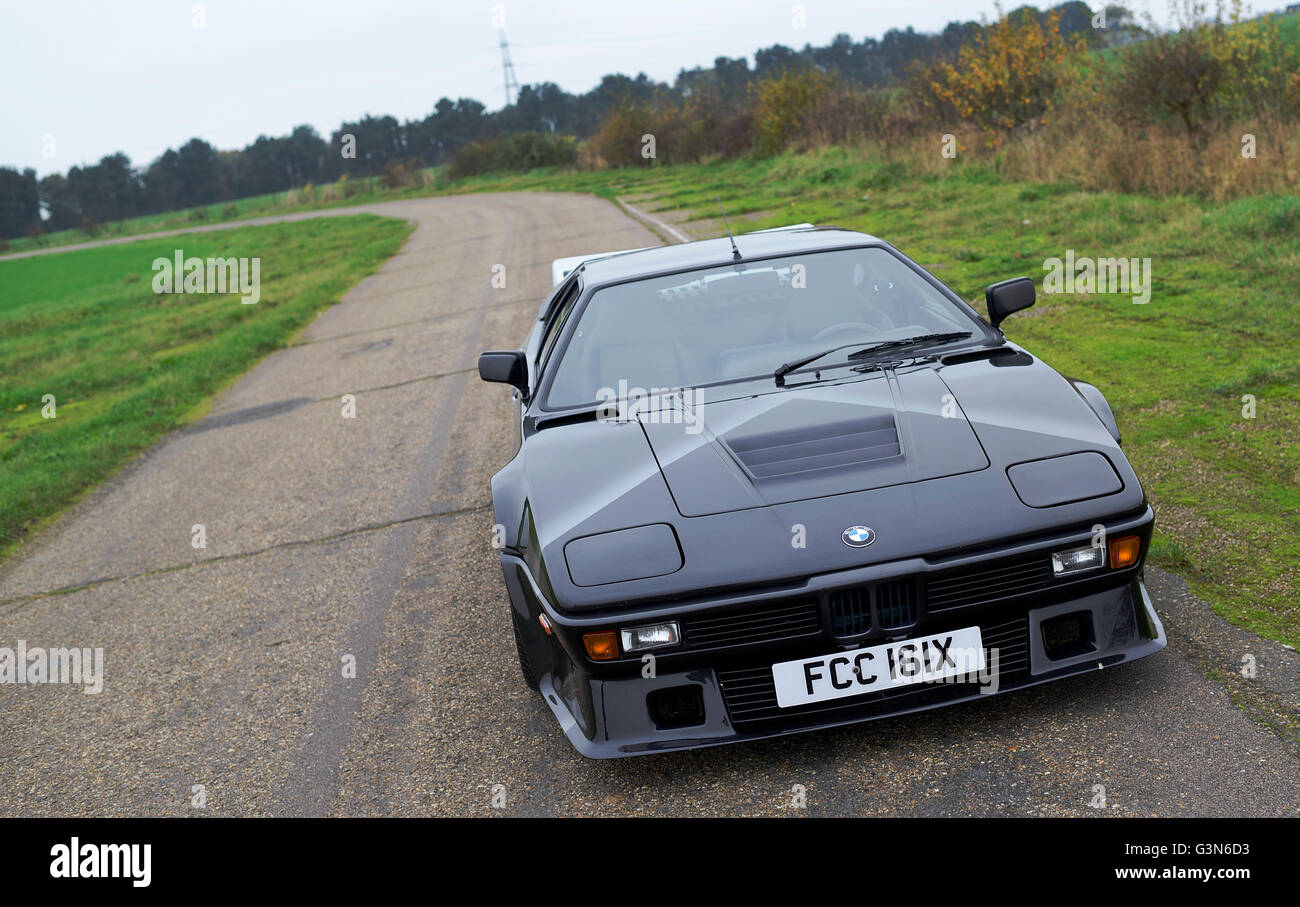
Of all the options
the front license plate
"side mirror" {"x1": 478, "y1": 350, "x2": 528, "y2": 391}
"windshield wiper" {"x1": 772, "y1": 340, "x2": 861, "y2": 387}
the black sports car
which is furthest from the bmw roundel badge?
A: "side mirror" {"x1": 478, "y1": 350, "x2": 528, "y2": 391}

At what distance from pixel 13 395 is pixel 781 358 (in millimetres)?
13139

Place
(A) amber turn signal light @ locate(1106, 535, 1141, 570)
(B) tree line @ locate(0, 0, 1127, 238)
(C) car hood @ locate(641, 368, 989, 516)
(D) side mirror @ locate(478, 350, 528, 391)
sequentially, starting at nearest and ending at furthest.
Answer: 1. (A) amber turn signal light @ locate(1106, 535, 1141, 570)
2. (C) car hood @ locate(641, 368, 989, 516)
3. (D) side mirror @ locate(478, 350, 528, 391)
4. (B) tree line @ locate(0, 0, 1127, 238)

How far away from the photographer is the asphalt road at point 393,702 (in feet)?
9.59

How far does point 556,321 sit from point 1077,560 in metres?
2.80

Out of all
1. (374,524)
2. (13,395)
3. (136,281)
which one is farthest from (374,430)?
(136,281)

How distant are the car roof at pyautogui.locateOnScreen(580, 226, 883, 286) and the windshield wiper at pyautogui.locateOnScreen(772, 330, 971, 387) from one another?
0.73 m

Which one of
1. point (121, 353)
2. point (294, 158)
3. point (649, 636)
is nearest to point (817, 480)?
point (649, 636)

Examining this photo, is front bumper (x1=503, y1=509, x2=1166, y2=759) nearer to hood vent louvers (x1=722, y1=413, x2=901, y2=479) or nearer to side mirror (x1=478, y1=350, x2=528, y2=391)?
hood vent louvers (x1=722, y1=413, x2=901, y2=479)

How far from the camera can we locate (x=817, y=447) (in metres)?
3.31

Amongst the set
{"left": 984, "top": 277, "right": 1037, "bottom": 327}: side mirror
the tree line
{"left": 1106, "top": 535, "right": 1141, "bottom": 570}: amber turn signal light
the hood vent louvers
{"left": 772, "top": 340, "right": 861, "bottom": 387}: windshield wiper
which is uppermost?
the tree line

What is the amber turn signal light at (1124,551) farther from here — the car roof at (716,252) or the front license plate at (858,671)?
the car roof at (716,252)

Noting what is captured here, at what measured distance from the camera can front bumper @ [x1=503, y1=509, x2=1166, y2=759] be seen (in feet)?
9.59

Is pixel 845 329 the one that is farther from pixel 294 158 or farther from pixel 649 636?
pixel 294 158
